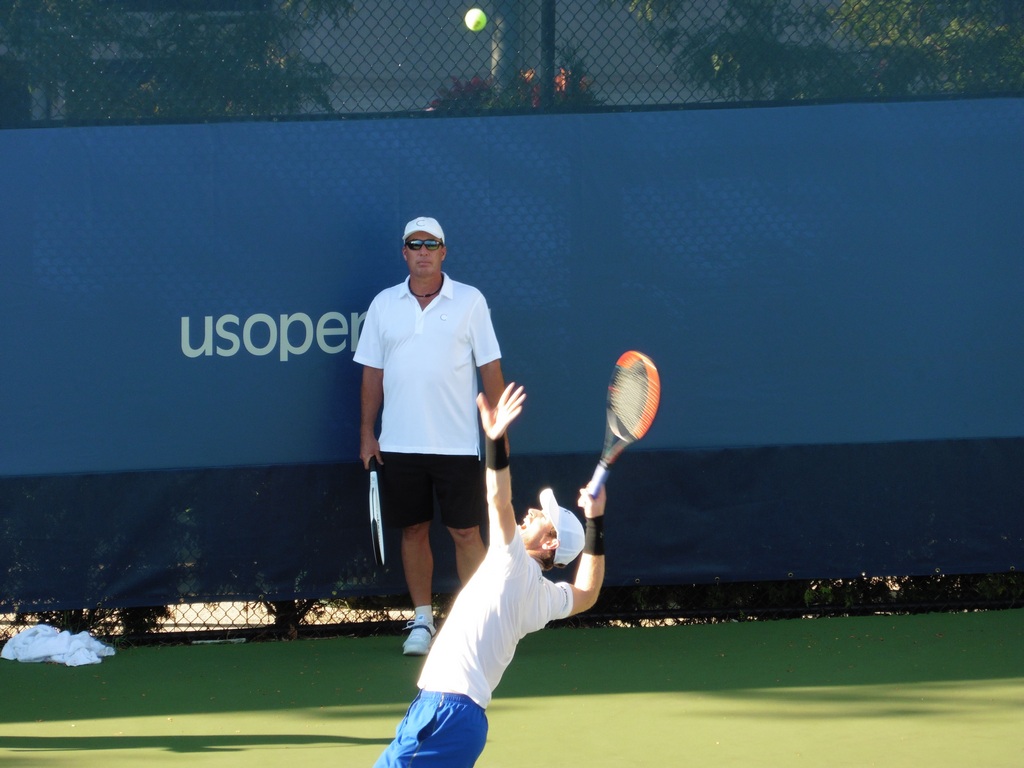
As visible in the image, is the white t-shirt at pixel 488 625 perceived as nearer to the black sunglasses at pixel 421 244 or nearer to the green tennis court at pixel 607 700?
the green tennis court at pixel 607 700

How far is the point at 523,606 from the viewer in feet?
8.79

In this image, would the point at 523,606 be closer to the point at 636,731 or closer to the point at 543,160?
the point at 636,731

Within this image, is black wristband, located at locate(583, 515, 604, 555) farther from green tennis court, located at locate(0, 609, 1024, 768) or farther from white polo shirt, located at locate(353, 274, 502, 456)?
white polo shirt, located at locate(353, 274, 502, 456)

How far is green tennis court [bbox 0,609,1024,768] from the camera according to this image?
3607mm

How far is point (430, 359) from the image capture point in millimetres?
4621

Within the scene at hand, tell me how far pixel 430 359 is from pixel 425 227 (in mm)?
468

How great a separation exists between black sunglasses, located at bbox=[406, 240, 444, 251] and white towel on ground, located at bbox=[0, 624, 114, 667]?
1.86 metres

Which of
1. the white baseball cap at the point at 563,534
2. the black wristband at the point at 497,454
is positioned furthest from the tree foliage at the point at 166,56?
the black wristband at the point at 497,454

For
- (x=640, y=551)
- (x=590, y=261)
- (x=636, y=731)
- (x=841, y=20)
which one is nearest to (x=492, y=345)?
(x=590, y=261)

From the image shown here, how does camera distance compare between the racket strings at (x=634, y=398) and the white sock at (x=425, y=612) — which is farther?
the white sock at (x=425, y=612)

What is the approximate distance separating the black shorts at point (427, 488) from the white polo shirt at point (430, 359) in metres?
0.04

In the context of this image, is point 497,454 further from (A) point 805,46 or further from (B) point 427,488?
(A) point 805,46

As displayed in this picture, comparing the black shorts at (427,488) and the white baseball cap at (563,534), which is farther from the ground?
the white baseball cap at (563,534)

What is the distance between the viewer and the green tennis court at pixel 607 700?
11.8 feet
